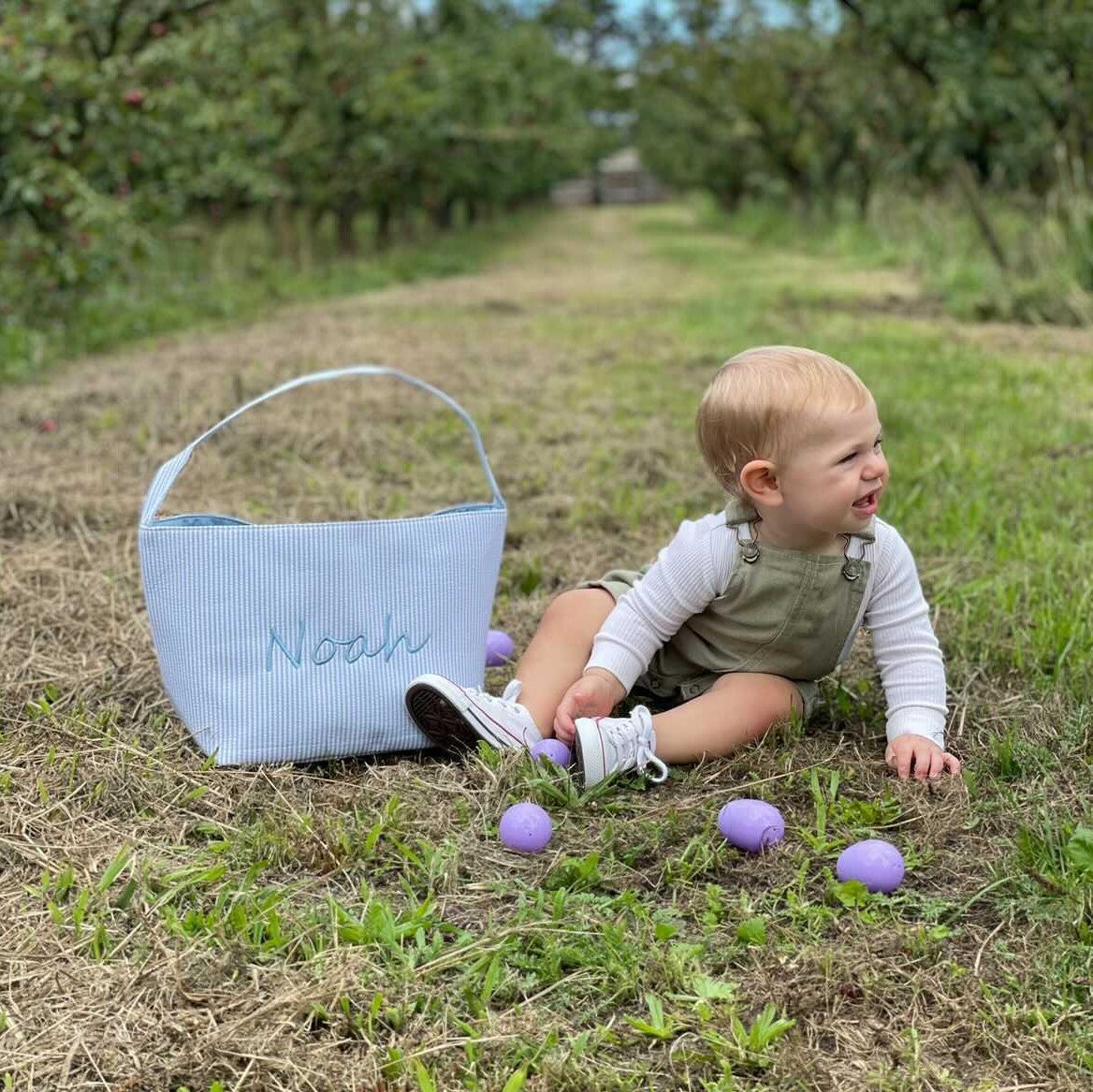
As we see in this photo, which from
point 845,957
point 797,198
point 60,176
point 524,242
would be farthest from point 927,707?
point 524,242

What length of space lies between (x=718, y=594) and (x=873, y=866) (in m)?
0.67

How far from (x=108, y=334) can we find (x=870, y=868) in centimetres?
755

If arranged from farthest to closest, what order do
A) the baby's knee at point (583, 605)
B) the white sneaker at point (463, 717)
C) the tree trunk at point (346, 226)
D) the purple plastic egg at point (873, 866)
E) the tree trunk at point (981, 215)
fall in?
the tree trunk at point (346, 226)
the tree trunk at point (981, 215)
the baby's knee at point (583, 605)
the white sneaker at point (463, 717)
the purple plastic egg at point (873, 866)

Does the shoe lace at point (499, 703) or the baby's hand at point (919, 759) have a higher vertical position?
the shoe lace at point (499, 703)

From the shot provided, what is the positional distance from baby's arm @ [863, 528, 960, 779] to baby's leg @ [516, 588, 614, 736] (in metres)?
0.53

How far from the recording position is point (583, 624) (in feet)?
8.33

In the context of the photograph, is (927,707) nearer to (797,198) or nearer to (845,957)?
(845,957)

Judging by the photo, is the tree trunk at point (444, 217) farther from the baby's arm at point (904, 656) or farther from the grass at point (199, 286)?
the baby's arm at point (904, 656)

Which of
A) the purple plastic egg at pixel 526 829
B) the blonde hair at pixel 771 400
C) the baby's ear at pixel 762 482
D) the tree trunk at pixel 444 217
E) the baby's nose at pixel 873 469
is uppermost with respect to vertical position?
the blonde hair at pixel 771 400

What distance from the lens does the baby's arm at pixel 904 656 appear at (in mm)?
2312

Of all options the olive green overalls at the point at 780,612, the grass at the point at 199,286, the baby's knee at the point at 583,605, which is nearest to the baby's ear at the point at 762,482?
the olive green overalls at the point at 780,612

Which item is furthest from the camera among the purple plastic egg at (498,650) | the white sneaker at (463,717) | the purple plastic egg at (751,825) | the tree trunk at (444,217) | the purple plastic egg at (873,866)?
the tree trunk at (444,217)

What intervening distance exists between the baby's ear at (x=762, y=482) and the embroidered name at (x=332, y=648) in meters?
0.67

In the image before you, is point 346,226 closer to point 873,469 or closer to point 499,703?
point 499,703
